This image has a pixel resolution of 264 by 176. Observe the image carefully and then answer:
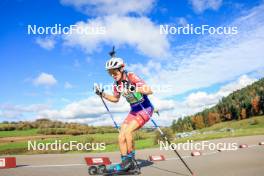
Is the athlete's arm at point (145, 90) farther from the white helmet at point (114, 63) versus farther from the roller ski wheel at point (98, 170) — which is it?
the roller ski wheel at point (98, 170)

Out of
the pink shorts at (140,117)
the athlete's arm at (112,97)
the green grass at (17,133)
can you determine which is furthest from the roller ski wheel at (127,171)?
the green grass at (17,133)

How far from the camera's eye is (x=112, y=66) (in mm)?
8500

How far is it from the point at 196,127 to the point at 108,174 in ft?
606

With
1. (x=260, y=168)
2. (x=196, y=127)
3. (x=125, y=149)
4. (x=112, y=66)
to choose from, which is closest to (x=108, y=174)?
(x=125, y=149)

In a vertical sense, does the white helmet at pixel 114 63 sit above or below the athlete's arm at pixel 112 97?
above

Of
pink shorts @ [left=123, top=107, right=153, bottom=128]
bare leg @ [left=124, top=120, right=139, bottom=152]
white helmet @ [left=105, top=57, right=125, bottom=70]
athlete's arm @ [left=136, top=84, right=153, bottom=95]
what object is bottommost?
bare leg @ [left=124, top=120, right=139, bottom=152]

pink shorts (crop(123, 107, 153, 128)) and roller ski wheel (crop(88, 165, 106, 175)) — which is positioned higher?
pink shorts (crop(123, 107, 153, 128))

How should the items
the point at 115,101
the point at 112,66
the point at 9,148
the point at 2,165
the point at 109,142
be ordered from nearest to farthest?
the point at 112,66, the point at 115,101, the point at 2,165, the point at 9,148, the point at 109,142

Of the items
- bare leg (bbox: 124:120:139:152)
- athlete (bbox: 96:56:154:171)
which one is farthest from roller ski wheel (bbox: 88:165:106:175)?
bare leg (bbox: 124:120:139:152)

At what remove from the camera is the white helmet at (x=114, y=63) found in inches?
335

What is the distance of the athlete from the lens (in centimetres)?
813

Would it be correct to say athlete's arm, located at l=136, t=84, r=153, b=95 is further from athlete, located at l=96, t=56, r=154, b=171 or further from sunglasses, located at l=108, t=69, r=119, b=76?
sunglasses, located at l=108, t=69, r=119, b=76

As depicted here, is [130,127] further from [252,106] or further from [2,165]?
[252,106]

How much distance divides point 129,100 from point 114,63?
1.01 m
